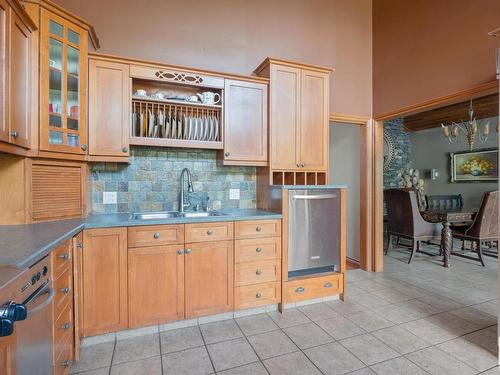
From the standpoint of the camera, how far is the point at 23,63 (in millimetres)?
1729

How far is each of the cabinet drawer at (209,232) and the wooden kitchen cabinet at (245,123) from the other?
0.64m

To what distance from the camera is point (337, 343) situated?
79.8 inches

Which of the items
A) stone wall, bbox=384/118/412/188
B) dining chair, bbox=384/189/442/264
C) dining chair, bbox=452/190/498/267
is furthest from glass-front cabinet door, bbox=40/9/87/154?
stone wall, bbox=384/118/412/188

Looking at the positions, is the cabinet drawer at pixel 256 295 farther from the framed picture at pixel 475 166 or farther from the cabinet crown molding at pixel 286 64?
the framed picture at pixel 475 166

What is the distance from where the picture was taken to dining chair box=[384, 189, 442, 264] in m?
4.10

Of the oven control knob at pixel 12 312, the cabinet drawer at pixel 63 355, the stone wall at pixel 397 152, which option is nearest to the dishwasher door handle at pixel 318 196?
the cabinet drawer at pixel 63 355

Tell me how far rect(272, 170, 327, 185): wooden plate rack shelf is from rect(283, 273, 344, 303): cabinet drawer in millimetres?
970

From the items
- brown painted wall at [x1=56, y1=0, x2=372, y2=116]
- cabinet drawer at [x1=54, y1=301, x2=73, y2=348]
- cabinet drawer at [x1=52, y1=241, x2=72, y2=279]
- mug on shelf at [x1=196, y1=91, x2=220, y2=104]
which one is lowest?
cabinet drawer at [x1=54, y1=301, x2=73, y2=348]

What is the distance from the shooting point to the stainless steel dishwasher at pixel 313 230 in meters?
2.54

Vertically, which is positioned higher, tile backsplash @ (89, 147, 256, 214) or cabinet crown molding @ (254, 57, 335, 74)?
cabinet crown molding @ (254, 57, 335, 74)

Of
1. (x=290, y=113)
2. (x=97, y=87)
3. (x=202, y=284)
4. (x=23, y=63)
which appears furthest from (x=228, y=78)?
(x=202, y=284)

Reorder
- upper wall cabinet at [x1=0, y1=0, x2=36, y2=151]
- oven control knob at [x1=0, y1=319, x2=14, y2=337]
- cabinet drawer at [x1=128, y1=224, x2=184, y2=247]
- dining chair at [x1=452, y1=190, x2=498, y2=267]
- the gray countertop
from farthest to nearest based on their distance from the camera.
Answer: dining chair at [x1=452, y1=190, x2=498, y2=267], cabinet drawer at [x1=128, y1=224, x2=184, y2=247], upper wall cabinet at [x1=0, y1=0, x2=36, y2=151], the gray countertop, oven control knob at [x1=0, y1=319, x2=14, y2=337]

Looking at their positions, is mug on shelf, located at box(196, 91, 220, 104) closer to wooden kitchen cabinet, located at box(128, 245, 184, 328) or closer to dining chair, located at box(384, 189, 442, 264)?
wooden kitchen cabinet, located at box(128, 245, 184, 328)

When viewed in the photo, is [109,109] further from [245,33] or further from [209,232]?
[245,33]
